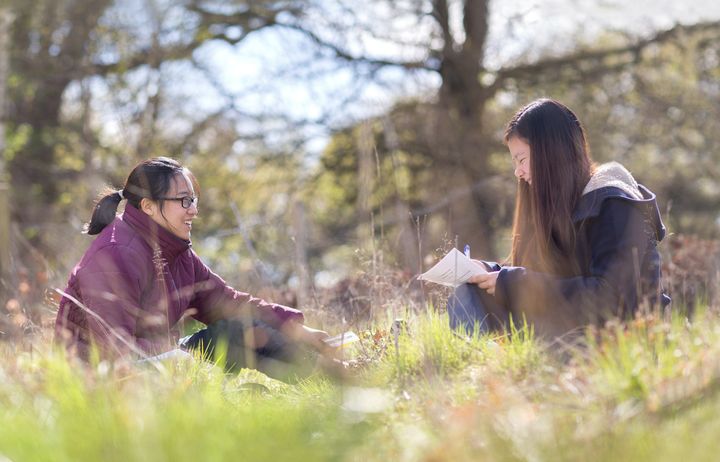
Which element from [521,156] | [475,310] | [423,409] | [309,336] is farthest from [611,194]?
[309,336]

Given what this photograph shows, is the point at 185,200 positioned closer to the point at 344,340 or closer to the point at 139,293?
the point at 139,293

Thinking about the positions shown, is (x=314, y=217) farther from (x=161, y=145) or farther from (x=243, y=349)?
(x=243, y=349)

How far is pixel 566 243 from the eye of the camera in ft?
12.0

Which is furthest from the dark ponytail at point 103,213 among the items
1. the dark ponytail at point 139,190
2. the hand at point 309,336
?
the hand at point 309,336

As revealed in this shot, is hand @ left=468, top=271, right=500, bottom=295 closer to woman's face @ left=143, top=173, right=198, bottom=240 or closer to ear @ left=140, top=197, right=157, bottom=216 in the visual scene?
woman's face @ left=143, top=173, right=198, bottom=240

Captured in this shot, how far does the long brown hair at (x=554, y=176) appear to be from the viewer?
12.0 ft

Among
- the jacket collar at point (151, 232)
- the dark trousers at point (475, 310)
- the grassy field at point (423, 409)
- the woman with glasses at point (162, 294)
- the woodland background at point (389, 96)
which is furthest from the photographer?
the woodland background at point (389, 96)

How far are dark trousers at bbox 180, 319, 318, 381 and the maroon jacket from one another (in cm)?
13

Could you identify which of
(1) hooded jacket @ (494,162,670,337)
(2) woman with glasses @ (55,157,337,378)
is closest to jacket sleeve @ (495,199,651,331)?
(1) hooded jacket @ (494,162,670,337)

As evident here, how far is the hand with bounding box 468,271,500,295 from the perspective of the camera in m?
3.70

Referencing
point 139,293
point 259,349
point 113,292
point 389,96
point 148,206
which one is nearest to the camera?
point 113,292

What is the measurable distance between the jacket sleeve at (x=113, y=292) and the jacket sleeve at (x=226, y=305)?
1.84ft

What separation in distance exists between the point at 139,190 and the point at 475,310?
1644mm

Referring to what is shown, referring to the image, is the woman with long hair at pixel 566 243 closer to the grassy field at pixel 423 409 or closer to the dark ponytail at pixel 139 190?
the grassy field at pixel 423 409
